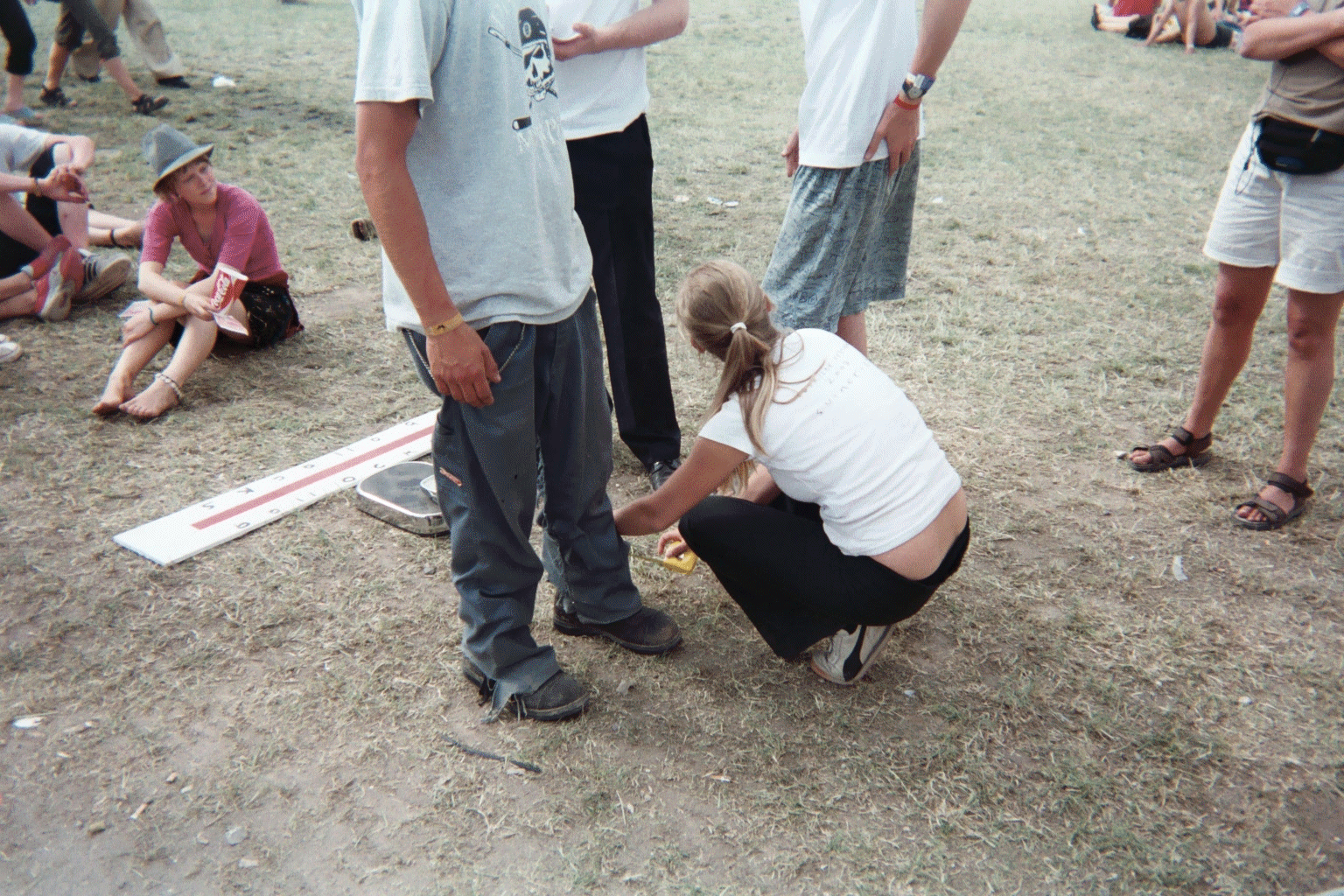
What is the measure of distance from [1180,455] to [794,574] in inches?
70.4

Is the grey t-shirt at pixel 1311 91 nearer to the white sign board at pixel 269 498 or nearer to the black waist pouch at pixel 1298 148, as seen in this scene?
the black waist pouch at pixel 1298 148

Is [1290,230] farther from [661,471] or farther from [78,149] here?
[78,149]

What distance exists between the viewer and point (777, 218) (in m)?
5.43

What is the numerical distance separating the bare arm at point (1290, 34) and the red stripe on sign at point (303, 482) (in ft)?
9.05

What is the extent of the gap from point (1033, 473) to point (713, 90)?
573cm

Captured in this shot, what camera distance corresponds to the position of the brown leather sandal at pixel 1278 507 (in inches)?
116

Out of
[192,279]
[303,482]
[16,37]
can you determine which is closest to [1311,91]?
[303,482]

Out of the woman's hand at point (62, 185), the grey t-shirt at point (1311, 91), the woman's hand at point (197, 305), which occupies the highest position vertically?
the grey t-shirt at point (1311, 91)

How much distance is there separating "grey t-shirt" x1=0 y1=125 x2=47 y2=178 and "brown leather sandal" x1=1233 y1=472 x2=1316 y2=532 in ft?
15.9

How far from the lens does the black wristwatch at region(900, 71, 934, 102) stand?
2.51 meters

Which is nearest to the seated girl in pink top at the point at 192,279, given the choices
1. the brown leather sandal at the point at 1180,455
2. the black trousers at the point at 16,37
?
the brown leather sandal at the point at 1180,455

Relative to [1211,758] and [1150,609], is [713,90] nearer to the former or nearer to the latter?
[1150,609]

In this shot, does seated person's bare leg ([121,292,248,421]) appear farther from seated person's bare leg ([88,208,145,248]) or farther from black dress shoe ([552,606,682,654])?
black dress shoe ([552,606,682,654])

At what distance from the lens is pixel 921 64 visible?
2510mm
